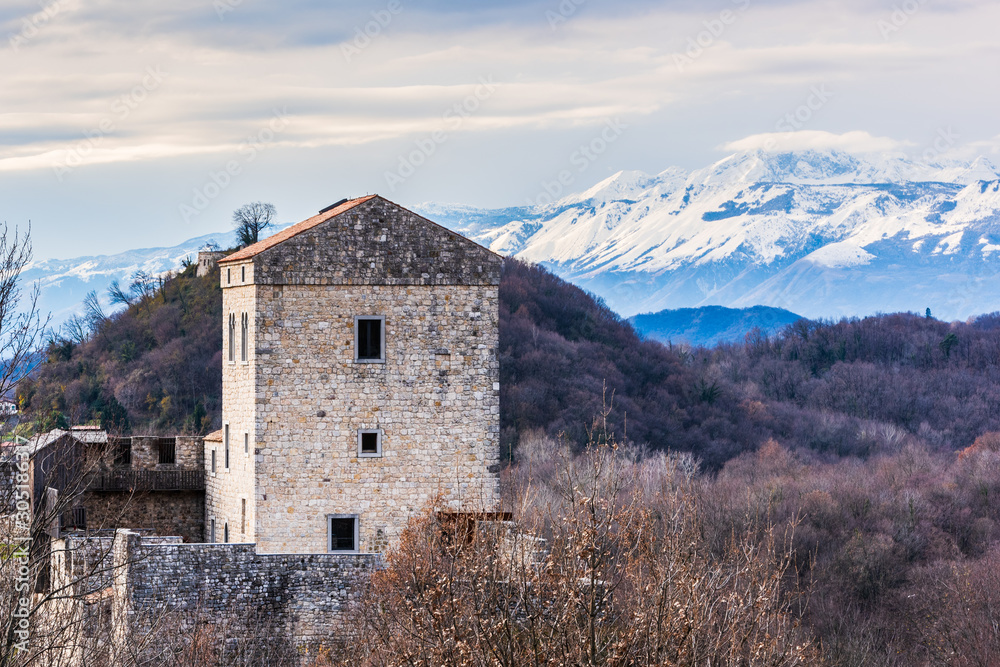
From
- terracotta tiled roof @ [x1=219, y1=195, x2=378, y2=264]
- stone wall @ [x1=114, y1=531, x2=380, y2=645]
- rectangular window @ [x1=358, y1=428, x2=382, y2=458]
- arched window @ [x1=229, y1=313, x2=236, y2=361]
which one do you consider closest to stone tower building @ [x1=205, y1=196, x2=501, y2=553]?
rectangular window @ [x1=358, y1=428, x2=382, y2=458]

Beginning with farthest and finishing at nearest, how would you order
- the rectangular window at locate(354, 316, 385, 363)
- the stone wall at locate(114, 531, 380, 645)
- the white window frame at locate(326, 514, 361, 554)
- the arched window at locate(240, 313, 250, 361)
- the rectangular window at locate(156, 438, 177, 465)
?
the rectangular window at locate(156, 438, 177, 465), the arched window at locate(240, 313, 250, 361), the rectangular window at locate(354, 316, 385, 363), the white window frame at locate(326, 514, 361, 554), the stone wall at locate(114, 531, 380, 645)

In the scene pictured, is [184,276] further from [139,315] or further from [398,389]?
[398,389]

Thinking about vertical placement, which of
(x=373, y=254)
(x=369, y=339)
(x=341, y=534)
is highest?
(x=373, y=254)

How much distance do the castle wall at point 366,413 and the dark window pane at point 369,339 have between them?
0.22 metres

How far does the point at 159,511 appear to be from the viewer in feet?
111

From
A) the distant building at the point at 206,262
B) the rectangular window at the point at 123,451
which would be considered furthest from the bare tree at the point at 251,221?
the rectangular window at the point at 123,451

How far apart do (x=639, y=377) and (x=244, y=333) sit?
8740 cm

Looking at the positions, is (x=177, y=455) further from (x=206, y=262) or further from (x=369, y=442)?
(x=206, y=262)

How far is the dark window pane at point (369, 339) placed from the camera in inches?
1155

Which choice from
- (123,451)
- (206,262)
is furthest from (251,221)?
(123,451)

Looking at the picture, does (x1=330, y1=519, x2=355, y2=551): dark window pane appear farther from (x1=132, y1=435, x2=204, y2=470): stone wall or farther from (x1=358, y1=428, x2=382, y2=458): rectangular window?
(x1=132, y1=435, x2=204, y2=470): stone wall

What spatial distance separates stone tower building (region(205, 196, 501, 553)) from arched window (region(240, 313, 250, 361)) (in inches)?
4.6

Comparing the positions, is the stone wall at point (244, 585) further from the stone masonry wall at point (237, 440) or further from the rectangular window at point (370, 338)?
the rectangular window at point (370, 338)

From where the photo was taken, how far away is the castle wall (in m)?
29.0
